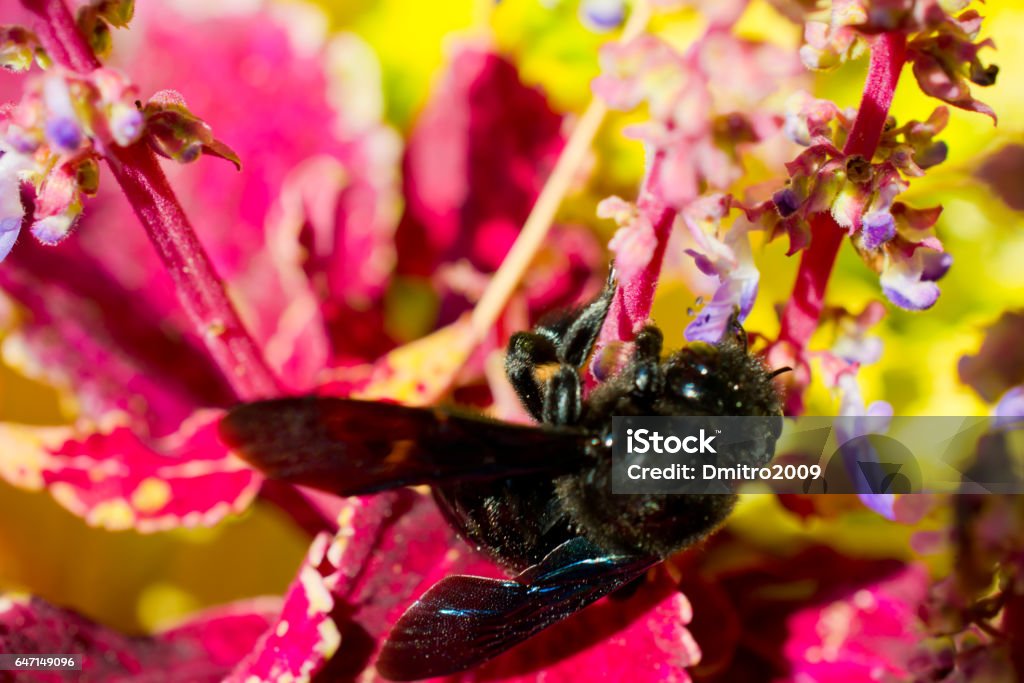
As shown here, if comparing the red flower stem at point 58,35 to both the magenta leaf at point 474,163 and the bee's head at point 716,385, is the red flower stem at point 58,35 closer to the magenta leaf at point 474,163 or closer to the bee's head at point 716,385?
the bee's head at point 716,385

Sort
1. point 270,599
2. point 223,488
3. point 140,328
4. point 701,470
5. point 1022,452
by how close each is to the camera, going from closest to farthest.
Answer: point 701,470
point 1022,452
point 223,488
point 270,599
point 140,328

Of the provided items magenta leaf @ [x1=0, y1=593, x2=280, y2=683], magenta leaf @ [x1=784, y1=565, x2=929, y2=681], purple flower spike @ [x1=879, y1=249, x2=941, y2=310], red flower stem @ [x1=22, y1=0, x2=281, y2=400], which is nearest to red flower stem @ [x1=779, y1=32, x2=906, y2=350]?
purple flower spike @ [x1=879, y1=249, x2=941, y2=310]

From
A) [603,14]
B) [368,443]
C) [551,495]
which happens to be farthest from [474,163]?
[368,443]

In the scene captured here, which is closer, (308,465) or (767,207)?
(308,465)

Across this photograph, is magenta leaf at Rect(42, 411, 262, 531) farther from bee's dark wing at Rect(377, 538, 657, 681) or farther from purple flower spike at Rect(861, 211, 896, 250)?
purple flower spike at Rect(861, 211, 896, 250)

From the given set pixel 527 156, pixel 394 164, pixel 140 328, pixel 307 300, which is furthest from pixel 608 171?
pixel 140 328

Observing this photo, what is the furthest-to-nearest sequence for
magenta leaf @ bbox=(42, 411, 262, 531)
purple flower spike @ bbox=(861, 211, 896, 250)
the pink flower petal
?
magenta leaf @ bbox=(42, 411, 262, 531)
the pink flower petal
purple flower spike @ bbox=(861, 211, 896, 250)

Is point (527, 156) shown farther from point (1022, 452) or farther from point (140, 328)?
point (1022, 452)
